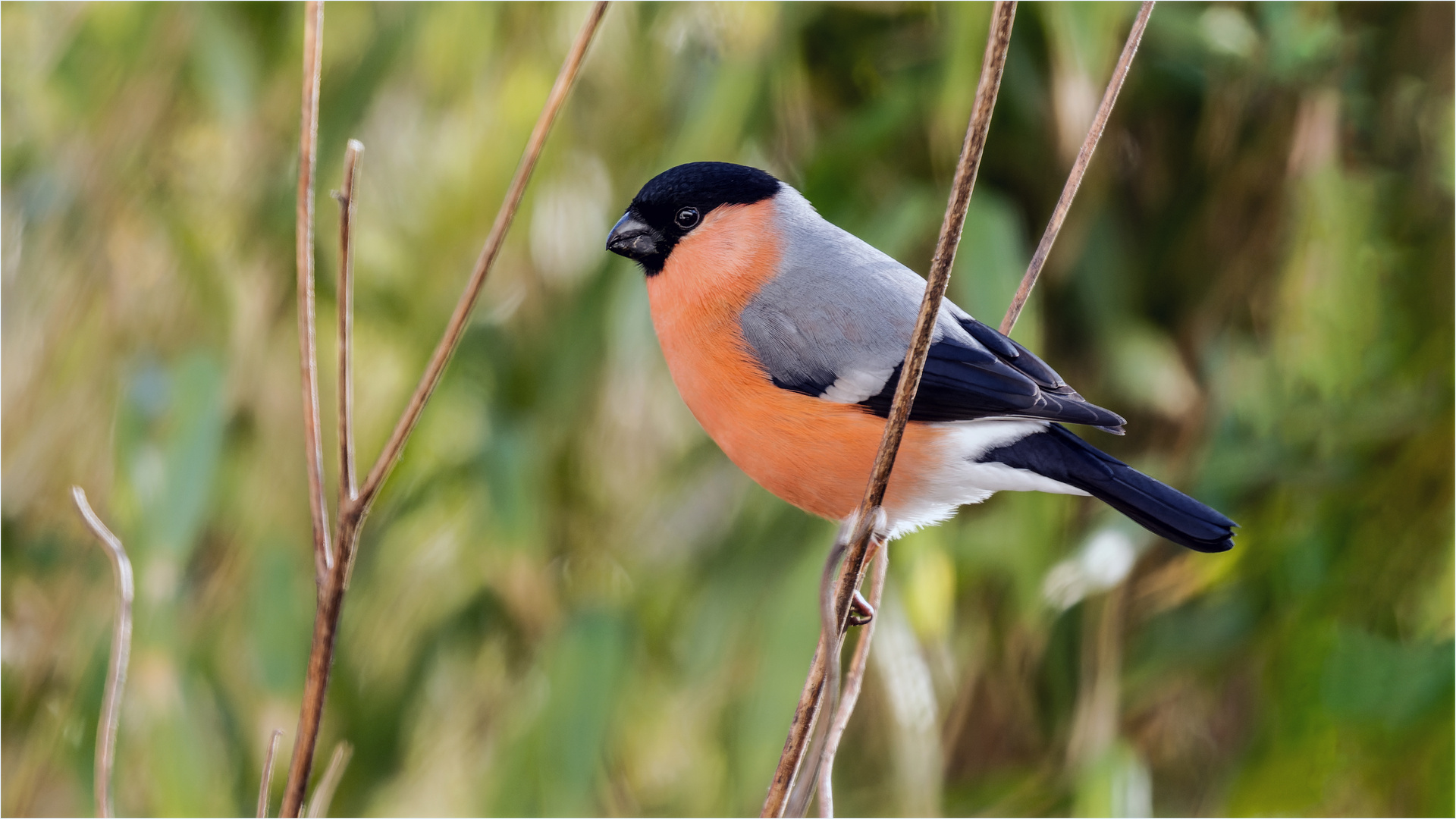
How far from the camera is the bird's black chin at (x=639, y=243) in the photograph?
1.95 feet

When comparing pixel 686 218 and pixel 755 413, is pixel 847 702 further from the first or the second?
pixel 686 218

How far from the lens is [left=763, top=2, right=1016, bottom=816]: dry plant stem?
0.31m

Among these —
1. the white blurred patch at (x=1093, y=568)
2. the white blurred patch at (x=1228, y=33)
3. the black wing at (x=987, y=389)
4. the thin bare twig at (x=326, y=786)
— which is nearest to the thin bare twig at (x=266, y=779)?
the thin bare twig at (x=326, y=786)

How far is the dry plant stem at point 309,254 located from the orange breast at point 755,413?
168 millimetres

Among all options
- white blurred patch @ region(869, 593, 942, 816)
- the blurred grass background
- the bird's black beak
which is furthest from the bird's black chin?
white blurred patch @ region(869, 593, 942, 816)

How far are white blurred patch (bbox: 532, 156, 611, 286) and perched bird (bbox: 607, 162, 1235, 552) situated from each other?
0.66m

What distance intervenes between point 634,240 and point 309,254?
0.22m

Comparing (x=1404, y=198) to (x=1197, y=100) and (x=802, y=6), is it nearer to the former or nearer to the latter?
(x=1197, y=100)

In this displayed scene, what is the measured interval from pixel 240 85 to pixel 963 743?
1076 millimetres

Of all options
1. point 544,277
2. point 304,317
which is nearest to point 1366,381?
point 544,277

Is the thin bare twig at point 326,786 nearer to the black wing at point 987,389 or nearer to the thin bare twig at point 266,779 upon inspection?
the thin bare twig at point 266,779

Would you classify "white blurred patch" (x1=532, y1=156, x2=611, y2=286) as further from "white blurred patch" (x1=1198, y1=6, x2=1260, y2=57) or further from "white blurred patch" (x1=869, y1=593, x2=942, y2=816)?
"white blurred patch" (x1=1198, y1=6, x2=1260, y2=57)

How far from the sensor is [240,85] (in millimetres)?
1160

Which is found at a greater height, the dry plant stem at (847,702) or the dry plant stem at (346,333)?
the dry plant stem at (346,333)
